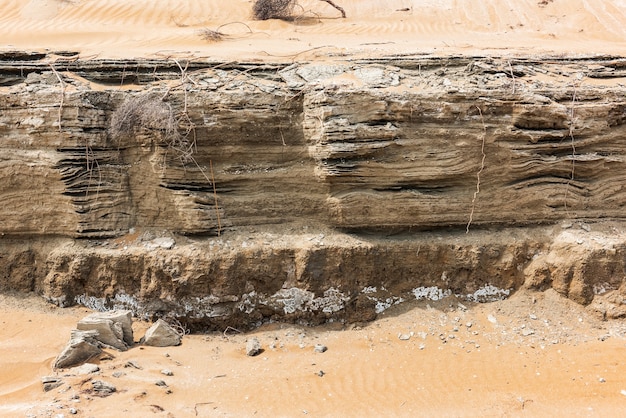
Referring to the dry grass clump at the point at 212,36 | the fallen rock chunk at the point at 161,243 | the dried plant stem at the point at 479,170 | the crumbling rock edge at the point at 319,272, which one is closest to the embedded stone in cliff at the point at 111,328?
the crumbling rock edge at the point at 319,272

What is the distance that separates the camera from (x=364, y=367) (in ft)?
15.3

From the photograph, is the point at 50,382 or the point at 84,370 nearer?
the point at 50,382

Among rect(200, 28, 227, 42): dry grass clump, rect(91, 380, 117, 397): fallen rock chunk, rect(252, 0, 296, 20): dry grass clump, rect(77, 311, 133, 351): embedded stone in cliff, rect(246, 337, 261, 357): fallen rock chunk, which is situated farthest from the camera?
rect(252, 0, 296, 20): dry grass clump

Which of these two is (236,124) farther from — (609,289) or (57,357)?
(609,289)

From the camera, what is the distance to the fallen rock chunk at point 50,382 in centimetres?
401

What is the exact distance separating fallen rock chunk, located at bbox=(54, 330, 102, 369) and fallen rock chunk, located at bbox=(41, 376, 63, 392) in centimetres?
22

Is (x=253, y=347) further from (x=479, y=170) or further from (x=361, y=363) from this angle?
(x=479, y=170)

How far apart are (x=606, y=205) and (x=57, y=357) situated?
549 cm

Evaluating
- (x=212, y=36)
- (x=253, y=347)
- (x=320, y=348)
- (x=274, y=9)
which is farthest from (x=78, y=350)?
(x=274, y=9)

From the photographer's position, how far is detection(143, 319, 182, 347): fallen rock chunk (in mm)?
4875

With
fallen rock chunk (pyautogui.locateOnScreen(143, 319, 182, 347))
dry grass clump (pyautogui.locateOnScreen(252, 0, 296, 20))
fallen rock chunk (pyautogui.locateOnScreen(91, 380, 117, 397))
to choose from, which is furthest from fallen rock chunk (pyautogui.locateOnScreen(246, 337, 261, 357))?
dry grass clump (pyautogui.locateOnScreen(252, 0, 296, 20))

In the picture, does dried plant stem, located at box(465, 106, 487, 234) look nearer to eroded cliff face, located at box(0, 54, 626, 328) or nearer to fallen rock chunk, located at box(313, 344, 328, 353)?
eroded cliff face, located at box(0, 54, 626, 328)

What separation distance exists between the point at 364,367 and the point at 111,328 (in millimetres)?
2296

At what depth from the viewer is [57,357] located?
14.5ft
